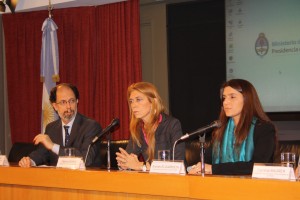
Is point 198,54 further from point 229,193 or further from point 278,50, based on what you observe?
point 229,193

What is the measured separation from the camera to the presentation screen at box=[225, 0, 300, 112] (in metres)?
5.18

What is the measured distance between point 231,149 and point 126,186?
803mm

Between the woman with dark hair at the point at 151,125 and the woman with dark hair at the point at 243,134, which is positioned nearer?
the woman with dark hair at the point at 243,134

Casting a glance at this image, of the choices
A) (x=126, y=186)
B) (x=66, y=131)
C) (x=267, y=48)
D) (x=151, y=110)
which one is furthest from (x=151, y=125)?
(x=267, y=48)

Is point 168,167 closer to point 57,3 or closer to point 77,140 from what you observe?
point 77,140

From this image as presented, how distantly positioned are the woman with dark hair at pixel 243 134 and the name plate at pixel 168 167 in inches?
16.6

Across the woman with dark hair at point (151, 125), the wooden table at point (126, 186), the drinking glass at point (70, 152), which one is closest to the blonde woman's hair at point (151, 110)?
the woman with dark hair at point (151, 125)

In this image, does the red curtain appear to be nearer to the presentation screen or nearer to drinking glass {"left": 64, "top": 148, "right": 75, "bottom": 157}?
the presentation screen

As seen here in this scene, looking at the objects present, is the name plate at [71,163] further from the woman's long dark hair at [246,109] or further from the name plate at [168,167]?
the woman's long dark hair at [246,109]

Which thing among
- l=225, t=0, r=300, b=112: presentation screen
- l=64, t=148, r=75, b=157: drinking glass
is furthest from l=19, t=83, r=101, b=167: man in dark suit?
l=225, t=0, r=300, b=112: presentation screen

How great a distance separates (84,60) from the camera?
5.88m

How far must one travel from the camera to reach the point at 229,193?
2234 mm

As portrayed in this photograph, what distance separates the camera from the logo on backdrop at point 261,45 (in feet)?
17.6

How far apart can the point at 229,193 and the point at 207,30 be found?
12.5 feet
